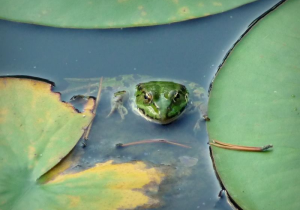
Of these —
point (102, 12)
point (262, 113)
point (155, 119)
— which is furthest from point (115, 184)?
point (102, 12)

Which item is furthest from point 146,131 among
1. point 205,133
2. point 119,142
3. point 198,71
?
point 198,71

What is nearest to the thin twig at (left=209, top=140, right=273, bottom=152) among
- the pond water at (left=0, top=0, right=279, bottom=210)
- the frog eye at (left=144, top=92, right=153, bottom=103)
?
the pond water at (left=0, top=0, right=279, bottom=210)

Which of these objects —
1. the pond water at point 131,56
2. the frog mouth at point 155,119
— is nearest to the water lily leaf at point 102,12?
the pond water at point 131,56

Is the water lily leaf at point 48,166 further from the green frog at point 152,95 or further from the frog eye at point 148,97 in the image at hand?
the frog eye at point 148,97

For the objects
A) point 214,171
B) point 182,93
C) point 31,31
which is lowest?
point 214,171

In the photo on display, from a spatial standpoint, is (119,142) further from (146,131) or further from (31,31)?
(31,31)

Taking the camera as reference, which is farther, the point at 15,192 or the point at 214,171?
the point at 214,171

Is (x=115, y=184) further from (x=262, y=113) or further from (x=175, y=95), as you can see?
(x=262, y=113)
